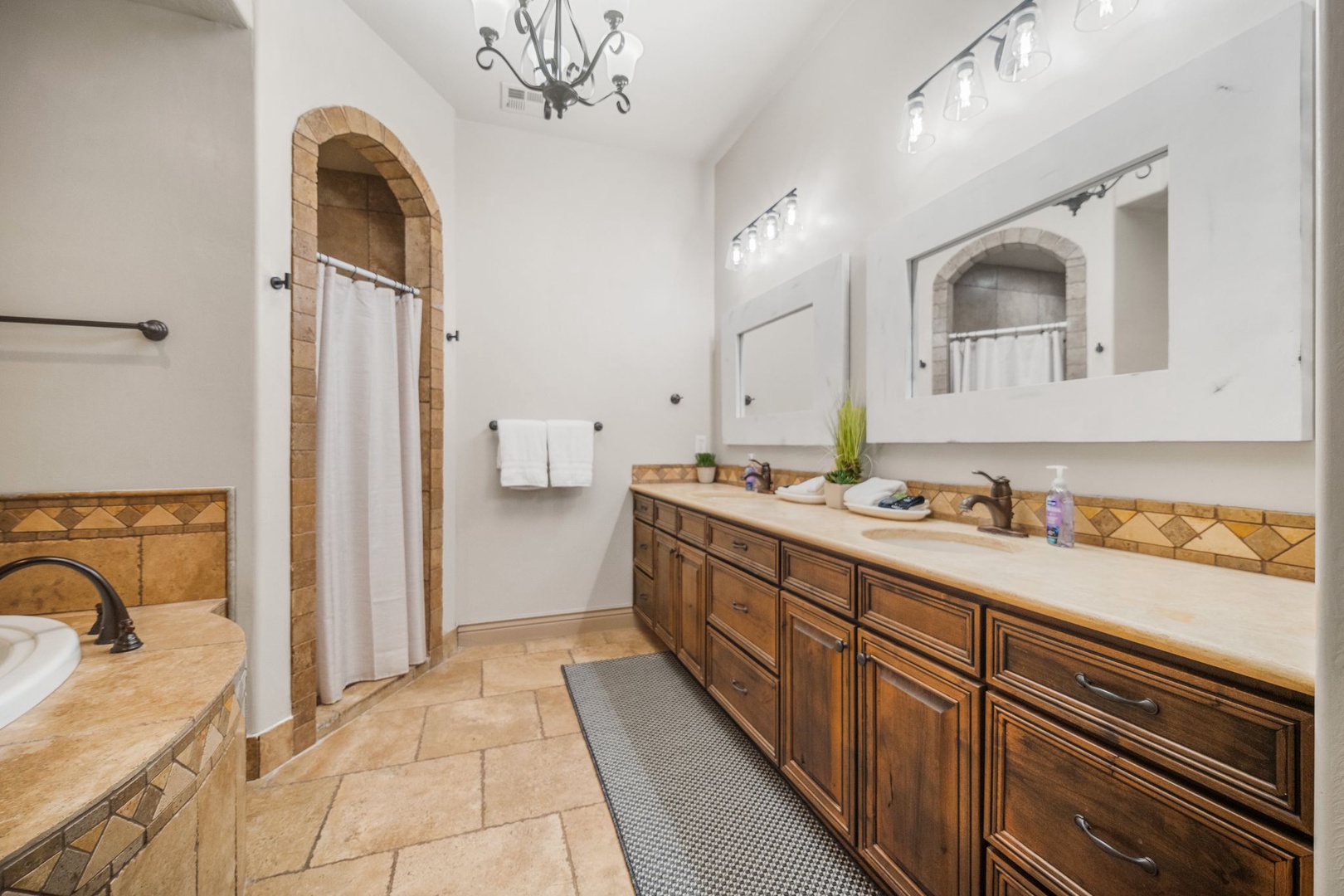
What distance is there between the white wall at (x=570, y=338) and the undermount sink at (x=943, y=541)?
1798 millimetres

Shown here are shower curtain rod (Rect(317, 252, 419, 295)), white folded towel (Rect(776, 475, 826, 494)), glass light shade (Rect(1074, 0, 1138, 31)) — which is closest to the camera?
glass light shade (Rect(1074, 0, 1138, 31))

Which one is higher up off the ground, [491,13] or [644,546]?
[491,13]

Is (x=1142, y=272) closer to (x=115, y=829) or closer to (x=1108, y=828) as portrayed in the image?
(x=1108, y=828)

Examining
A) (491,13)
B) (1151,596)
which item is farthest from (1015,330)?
(491,13)

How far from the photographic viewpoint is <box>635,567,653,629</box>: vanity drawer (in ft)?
9.06

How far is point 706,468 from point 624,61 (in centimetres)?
204

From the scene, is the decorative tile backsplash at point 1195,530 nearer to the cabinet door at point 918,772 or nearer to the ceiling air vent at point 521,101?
the cabinet door at point 918,772

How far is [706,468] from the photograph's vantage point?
10.3 ft

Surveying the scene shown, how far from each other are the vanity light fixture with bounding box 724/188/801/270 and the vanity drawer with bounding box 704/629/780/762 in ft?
6.02

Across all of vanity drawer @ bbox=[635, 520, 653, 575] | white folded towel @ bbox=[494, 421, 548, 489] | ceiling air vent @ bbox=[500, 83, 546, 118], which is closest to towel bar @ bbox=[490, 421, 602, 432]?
white folded towel @ bbox=[494, 421, 548, 489]

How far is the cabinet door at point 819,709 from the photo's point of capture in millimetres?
1257

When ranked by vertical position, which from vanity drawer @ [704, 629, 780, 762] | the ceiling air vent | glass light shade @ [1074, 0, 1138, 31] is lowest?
vanity drawer @ [704, 629, 780, 762]

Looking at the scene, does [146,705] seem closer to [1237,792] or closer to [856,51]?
[1237,792]

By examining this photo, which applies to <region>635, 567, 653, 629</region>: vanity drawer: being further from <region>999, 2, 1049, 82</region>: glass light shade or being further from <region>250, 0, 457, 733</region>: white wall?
<region>999, 2, 1049, 82</region>: glass light shade
